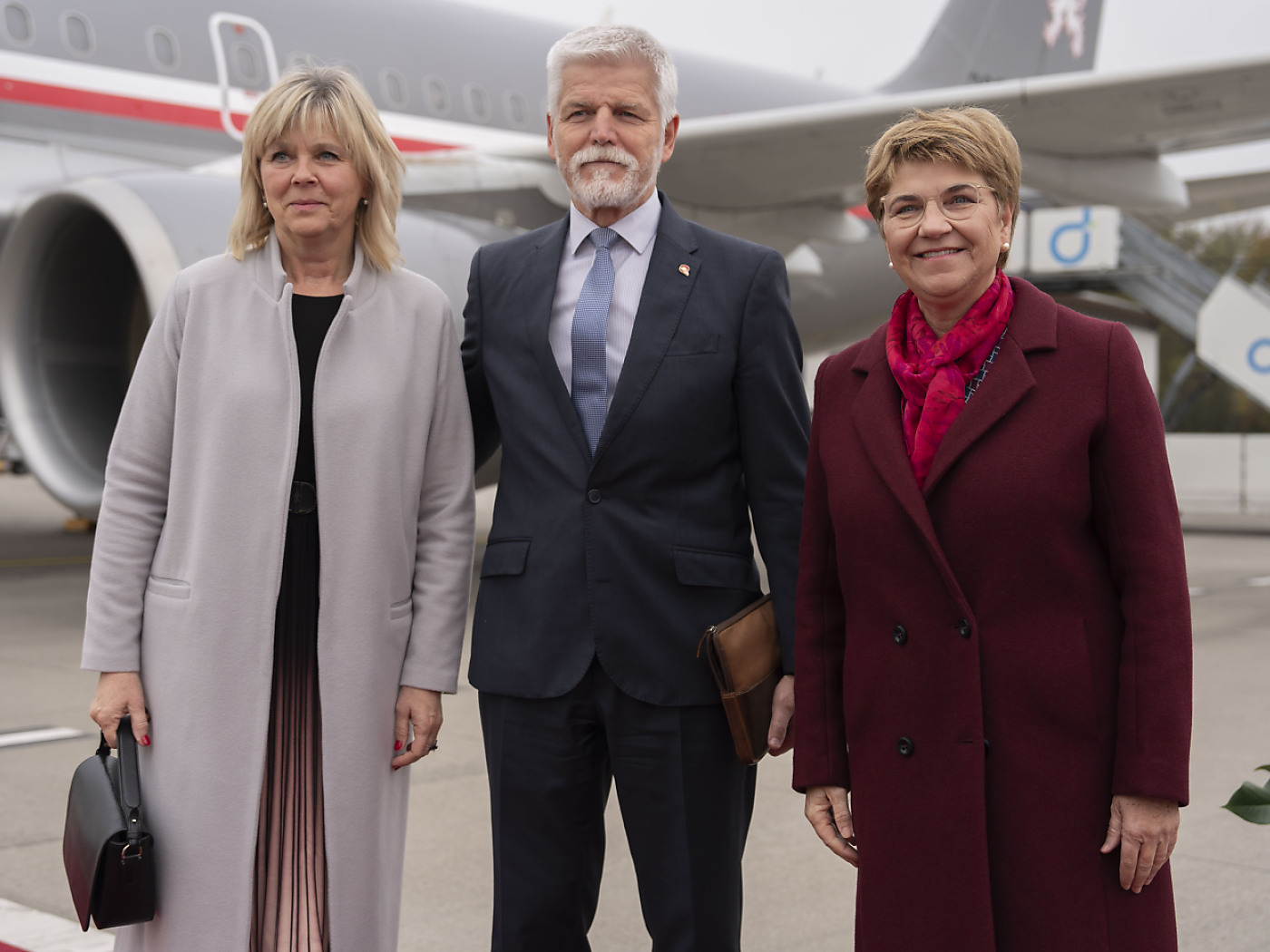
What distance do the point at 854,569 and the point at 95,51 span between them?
684 centimetres

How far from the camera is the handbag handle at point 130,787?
1.74 m

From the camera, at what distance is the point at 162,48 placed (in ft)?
23.8

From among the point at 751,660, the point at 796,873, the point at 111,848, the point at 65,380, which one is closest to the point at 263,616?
the point at 111,848

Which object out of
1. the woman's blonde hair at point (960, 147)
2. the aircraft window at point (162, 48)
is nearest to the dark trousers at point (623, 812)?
the woman's blonde hair at point (960, 147)

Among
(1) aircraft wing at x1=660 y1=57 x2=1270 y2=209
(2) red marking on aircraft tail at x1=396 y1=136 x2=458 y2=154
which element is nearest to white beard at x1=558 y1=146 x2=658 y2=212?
(1) aircraft wing at x1=660 y1=57 x2=1270 y2=209

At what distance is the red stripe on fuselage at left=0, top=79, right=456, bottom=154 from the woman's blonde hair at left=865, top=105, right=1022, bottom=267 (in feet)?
21.7

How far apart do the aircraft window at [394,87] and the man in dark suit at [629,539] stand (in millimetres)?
6763

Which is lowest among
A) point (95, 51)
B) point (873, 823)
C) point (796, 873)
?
point (796, 873)

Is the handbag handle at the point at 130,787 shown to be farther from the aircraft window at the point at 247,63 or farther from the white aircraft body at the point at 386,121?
the aircraft window at the point at 247,63

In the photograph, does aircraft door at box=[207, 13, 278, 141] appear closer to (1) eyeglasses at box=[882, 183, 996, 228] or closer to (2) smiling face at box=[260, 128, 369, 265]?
(2) smiling face at box=[260, 128, 369, 265]

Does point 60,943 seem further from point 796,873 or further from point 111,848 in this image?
point 796,873

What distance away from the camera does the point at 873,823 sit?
1569mm

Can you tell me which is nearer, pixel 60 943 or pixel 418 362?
pixel 418 362

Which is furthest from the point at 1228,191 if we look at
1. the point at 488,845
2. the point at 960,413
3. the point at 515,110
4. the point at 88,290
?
the point at 960,413
